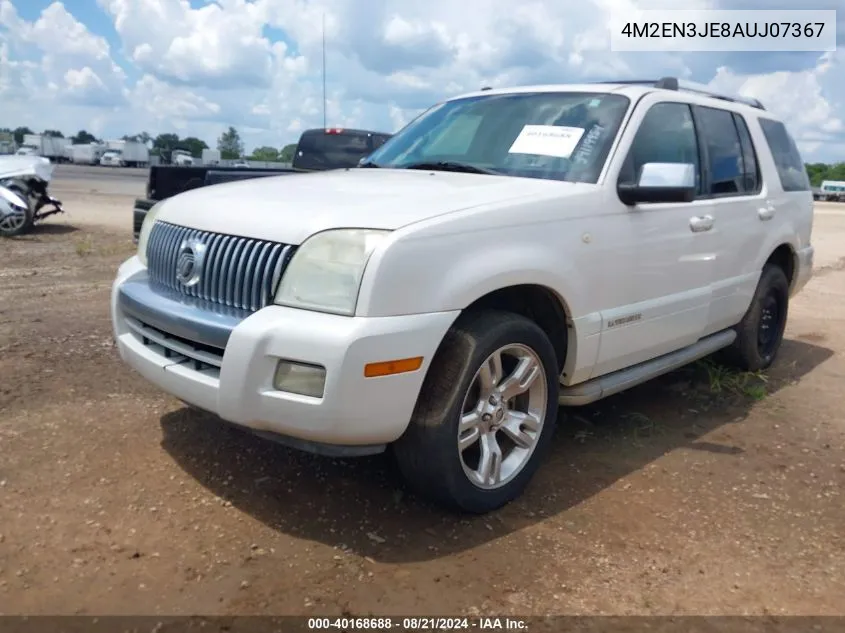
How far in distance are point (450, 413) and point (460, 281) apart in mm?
512

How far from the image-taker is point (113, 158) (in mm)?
63656

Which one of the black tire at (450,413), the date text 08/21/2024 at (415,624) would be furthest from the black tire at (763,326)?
the date text 08/21/2024 at (415,624)

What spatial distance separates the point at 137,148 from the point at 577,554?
6742cm

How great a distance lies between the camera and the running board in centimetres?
384

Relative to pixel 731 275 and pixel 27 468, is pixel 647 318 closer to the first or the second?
pixel 731 275

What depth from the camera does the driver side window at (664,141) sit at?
400 centimetres

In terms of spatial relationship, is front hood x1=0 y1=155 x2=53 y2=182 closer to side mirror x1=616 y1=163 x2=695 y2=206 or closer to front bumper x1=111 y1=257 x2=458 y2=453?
front bumper x1=111 y1=257 x2=458 y2=453

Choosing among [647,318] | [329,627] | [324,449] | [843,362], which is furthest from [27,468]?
[843,362]

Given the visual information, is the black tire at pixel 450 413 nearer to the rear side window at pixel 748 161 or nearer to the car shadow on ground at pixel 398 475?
the car shadow on ground at pixel 398 475

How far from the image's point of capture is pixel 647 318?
407 centimetres

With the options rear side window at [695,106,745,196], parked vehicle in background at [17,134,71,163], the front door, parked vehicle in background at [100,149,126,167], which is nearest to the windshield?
the front door

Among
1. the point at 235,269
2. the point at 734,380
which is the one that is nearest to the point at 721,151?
the point at 734,380
